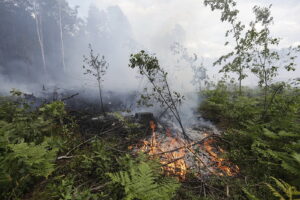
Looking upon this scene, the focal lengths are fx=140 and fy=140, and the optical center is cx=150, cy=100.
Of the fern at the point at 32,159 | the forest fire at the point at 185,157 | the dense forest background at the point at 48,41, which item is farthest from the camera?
the dense forest background at the point at 48,41

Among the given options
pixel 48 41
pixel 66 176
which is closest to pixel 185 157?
pixel 66 176

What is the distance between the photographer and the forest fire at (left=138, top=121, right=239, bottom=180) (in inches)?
111

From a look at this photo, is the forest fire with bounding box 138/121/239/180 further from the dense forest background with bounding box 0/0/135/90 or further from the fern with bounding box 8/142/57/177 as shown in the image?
the dense forest background with bounding box 0/0/135/90

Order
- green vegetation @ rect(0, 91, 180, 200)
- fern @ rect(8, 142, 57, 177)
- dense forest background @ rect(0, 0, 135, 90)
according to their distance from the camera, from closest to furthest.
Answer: green vegetation @ rect(0, 91, 180, 200)
fern @ rect(8, 142, 57, 177)
dense forest background @ rect(0, 0, 135, 90)

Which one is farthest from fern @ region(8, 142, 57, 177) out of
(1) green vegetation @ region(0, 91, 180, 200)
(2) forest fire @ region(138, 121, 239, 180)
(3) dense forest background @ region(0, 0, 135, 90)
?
(3) dense forest background @ region(0, 0, 135, 90)

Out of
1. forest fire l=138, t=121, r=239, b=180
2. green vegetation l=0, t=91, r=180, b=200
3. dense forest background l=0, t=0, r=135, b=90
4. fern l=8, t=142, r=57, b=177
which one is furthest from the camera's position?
dense forest background l=0, t=0, r=135, b=90

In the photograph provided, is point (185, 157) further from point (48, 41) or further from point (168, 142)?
point (48, 41)

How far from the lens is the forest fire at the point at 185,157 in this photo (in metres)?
2.81

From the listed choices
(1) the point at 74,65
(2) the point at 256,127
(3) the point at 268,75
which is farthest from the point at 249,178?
(1) the point at 74,65

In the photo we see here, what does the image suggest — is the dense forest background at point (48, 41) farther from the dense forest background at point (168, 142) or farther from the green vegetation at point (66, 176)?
the green vegetation at point (66, 176)

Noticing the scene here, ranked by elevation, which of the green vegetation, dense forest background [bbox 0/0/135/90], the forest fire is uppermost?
dense forest background [bbox 0/0/135/90]

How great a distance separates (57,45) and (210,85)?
42777 millimetres

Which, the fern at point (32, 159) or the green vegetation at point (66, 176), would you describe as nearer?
the green vegetation at point (66, 176)

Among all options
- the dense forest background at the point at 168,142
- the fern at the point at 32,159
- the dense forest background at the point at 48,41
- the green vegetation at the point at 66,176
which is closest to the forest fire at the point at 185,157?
the dense forest background at the point at 168,142
